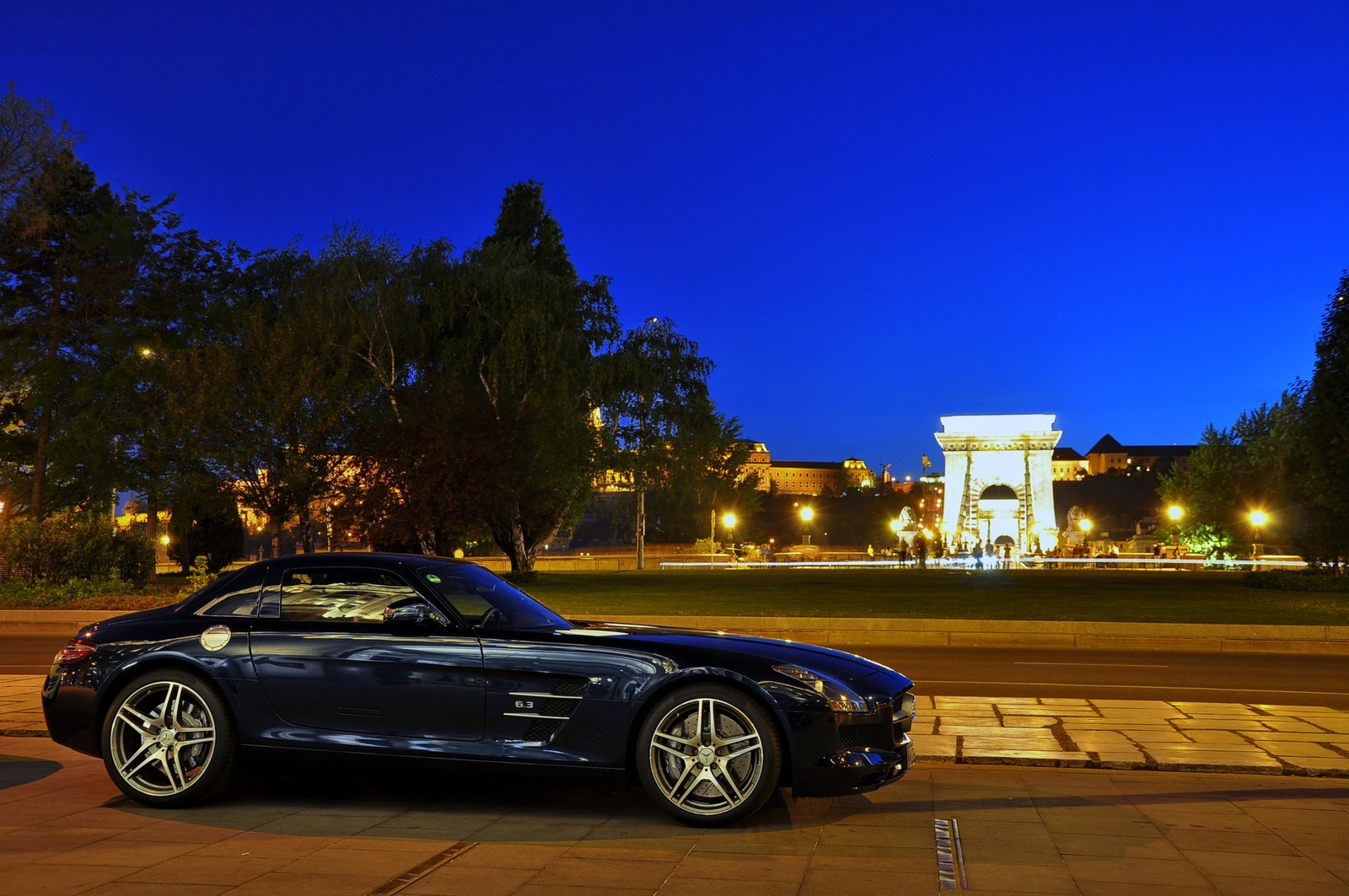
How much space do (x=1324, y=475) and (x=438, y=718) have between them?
29.7 metres

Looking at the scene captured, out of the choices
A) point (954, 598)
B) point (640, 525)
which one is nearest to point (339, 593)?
point (954, 598)

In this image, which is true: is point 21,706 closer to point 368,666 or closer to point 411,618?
point 368,666

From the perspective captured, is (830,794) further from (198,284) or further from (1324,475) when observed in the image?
(198,284)

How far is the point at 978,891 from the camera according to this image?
4.69 meters

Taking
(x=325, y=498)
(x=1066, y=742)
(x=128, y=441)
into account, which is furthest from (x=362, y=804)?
(x=128, y=441)

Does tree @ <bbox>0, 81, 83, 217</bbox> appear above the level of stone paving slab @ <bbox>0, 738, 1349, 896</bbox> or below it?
above

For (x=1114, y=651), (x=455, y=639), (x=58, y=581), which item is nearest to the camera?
(x=455, y=639)

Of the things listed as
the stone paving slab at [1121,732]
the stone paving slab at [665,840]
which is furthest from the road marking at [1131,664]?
the stone paving slab at [665,840]

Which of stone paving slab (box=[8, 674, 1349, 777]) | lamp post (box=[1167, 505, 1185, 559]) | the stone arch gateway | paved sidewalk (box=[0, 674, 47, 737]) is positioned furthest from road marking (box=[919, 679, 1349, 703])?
the stone arch gateway

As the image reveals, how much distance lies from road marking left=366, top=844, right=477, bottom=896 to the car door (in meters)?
0.72

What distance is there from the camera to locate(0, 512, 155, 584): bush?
25.3m

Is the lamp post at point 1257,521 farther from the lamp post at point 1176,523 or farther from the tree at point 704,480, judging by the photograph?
the tree at point 704,480

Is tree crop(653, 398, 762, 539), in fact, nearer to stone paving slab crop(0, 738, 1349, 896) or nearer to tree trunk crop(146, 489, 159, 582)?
tree trunk crop(146, 489, 159, 582)

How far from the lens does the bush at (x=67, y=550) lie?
83.1 ft
